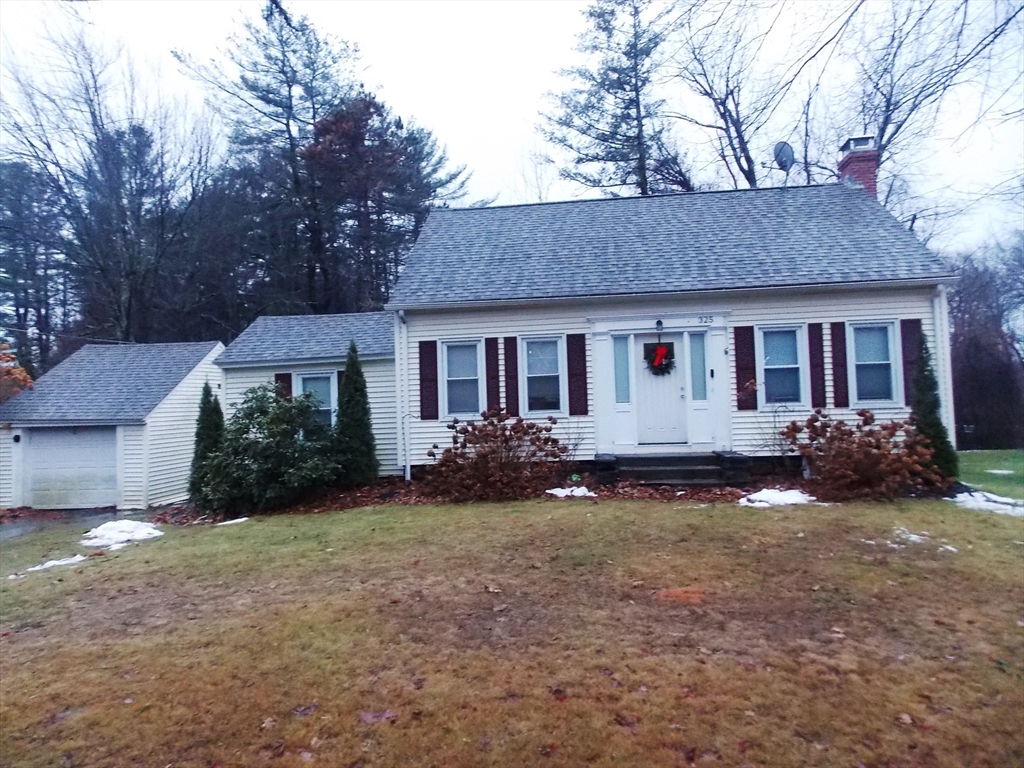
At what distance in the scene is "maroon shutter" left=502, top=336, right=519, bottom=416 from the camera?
1224cm

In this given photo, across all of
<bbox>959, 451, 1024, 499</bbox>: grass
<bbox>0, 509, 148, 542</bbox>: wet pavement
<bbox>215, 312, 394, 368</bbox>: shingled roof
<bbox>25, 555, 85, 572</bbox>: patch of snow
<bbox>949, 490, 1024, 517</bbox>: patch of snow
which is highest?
<bbox>215, 312, 394, 368</bbox>: shingled roof

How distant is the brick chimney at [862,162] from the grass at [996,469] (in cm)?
587

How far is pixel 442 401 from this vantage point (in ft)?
Answer: 40.9

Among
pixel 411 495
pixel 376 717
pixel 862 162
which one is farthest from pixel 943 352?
pixel 376 717

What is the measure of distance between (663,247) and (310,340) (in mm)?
7808

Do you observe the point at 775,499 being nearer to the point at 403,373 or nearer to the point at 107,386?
the point at 403,373

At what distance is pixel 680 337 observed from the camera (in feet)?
39.4

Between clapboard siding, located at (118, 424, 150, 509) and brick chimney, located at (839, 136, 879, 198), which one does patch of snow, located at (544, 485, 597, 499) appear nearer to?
brick chimney, located at (839, 136, 879, 198)

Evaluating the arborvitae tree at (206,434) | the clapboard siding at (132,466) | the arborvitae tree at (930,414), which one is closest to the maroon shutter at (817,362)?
the arborvitae tree at (930,414)

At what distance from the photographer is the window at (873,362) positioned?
37.8ft

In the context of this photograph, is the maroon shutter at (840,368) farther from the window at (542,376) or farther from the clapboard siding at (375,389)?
the clapboard siding at (375,389)

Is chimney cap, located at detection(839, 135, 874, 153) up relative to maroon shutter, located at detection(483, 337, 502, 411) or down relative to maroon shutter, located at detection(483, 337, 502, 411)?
up

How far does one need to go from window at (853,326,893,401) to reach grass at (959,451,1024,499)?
2024 millimetres

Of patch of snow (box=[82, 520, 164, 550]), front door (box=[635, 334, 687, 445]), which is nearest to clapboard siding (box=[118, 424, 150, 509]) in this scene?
patch of snow (box=[82, 520, 164, 550])
